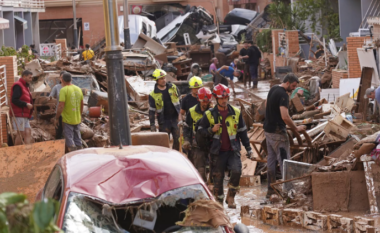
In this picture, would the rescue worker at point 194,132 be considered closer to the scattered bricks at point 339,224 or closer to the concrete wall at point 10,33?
the scattered bricks at point 339,224

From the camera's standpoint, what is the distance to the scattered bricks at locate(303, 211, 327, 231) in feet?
25.2

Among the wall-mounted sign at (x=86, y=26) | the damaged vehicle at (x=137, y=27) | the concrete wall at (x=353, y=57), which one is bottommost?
the concrete wall at (x=353, y=57)

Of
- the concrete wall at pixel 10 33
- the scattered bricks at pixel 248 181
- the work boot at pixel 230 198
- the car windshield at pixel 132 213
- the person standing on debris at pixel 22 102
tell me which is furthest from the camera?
the concrete wall at pixel 10 33

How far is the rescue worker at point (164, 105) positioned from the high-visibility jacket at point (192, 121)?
1.82 meters

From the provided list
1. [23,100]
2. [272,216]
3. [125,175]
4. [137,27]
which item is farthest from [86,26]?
[125,175]

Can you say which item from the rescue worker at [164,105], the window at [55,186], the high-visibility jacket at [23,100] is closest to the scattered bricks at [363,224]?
the window at [55,186]

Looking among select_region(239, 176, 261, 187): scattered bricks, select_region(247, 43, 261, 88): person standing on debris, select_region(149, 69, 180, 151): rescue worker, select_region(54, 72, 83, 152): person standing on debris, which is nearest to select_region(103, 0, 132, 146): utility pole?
select_region(149, 69, 180, 151): rescue worker

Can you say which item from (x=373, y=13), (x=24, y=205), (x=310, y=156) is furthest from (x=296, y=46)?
(x=24, y=205)

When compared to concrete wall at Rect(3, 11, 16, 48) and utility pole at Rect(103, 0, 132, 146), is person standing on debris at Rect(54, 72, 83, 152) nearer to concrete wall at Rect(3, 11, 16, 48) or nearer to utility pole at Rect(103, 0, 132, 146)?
utility pole at Rect(103, 0, 132, 146)

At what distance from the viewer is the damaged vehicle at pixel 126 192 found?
5.25 meters

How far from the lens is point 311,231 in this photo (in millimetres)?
7742

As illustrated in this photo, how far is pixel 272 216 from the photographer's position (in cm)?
830

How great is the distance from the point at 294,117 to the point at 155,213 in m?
7.62

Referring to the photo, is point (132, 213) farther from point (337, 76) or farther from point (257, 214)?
point (337, 76)
